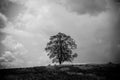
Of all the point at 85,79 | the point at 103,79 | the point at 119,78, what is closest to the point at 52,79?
the point at 85,79

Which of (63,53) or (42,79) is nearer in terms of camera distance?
(42,79)

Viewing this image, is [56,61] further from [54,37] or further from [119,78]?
[119,78]

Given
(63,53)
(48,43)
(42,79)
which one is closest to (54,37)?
(48,43)

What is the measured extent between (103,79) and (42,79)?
584cm

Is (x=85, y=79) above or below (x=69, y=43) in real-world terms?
below

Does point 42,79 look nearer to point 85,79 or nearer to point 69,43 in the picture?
point 85,79

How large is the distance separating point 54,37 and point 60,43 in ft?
Result: 9.42

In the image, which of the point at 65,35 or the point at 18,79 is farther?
the point at 65,35

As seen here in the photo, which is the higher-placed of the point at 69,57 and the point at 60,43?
the point at 60,43

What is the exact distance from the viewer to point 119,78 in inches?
507

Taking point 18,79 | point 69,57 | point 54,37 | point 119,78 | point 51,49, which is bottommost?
point 119,78

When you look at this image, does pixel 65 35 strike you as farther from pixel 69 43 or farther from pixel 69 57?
pixel 69 57

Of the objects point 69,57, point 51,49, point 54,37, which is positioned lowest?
point 69,57

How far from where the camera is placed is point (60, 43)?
44.6 meters
